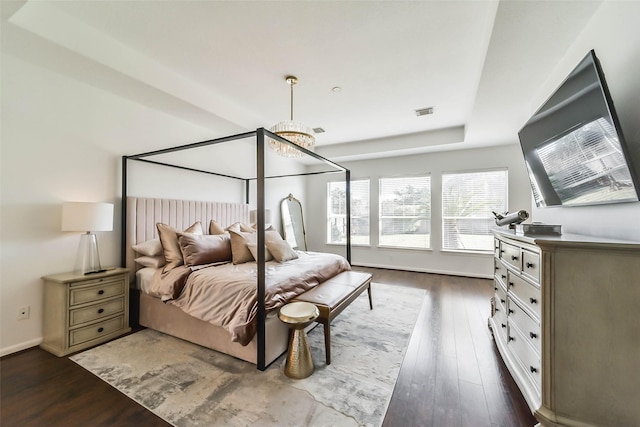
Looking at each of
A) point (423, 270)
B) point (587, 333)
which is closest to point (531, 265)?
point (587, 333)

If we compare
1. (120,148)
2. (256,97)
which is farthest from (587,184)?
(120,148)

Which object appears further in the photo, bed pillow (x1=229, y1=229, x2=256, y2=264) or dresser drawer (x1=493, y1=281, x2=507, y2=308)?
bed pillow (x1=229, y1=229, x2=256, y2=264)

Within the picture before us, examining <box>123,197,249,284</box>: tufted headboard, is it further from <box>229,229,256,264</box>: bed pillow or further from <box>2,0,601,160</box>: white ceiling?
<box>2,0,601,160</box>: white ceiling

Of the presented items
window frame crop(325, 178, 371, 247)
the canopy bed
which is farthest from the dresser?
window frame crop(325, 178, 371, 247)

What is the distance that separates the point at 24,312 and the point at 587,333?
4.09 meters

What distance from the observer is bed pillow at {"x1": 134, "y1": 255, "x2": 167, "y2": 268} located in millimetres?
2758

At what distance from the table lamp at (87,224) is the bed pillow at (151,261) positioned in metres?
0.34

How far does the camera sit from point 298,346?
1.90 meters

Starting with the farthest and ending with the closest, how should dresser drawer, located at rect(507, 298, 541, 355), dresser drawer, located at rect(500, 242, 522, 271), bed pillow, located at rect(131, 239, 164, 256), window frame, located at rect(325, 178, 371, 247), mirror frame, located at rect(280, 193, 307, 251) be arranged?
window frame, located at rect(325, 178, 371, 247) → mirror frame, located at rect(280, 193, 307, 251) → bed pillow, located at rect(131, 239, 164, 256) → dresser drawer, located at rect(500, 242, 522, 271) → dresser drawer, located at rect(507, 298, 541, 355)

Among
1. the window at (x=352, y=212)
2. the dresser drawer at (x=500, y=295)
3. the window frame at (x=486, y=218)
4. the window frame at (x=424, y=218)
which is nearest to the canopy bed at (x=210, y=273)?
the dresser drawer at (x=500, y=295)

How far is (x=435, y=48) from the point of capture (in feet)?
7.75

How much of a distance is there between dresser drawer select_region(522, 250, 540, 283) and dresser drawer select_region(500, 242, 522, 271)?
96mm

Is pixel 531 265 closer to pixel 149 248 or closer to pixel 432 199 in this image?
pixel 149 248

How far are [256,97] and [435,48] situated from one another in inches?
86.0
